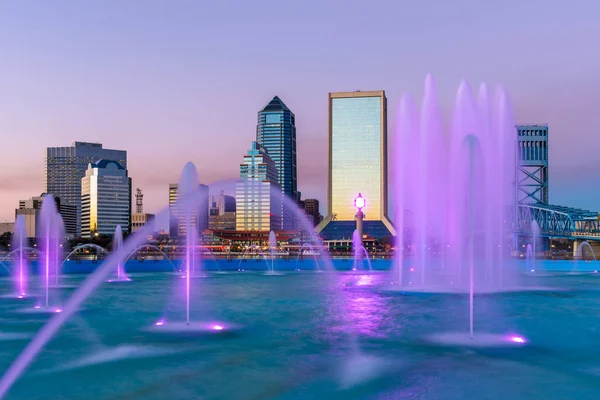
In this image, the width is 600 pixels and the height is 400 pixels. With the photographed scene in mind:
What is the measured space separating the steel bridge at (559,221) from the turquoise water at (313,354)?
11975 centimetres

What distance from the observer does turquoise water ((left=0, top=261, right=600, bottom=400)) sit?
13352mm

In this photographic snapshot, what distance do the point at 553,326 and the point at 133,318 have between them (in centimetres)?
1607

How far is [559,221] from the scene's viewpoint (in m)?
152

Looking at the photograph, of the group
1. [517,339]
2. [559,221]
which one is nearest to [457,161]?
[517,339]

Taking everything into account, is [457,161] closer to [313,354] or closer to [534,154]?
[313,354]

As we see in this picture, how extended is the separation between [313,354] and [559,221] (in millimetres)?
149508

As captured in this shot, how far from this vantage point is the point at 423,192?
36.6 m

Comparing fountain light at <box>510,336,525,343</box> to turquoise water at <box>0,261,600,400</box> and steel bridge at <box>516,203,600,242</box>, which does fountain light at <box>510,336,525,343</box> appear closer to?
turquoise water at <box>0,261,600,400</box>

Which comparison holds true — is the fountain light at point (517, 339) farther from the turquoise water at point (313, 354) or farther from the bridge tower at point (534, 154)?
the bridge tower at point (534, 154)

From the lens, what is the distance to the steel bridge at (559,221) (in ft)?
453

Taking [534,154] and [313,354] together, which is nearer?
[313,354]

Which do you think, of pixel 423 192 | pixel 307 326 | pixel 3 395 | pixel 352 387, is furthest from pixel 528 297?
pixel 3 395

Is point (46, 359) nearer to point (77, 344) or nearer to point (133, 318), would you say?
point (77, 344)

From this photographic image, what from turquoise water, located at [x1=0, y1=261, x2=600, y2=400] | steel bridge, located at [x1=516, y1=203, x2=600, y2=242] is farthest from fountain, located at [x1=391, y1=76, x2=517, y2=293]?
steel bridge, located at [x1=516, y1=203, x2=600, y2=242]
